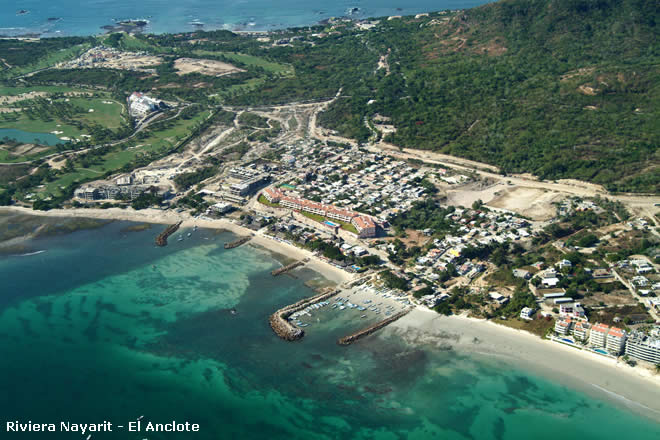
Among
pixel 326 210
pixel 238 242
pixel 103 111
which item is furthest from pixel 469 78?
pixel 103 111

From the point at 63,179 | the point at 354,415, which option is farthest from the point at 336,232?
the point at 63,179

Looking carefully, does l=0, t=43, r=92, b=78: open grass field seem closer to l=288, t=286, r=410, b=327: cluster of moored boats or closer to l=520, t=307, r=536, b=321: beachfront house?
l=288, t=286, r=410, b=327: cluster of moored boats

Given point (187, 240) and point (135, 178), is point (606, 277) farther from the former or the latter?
point (135, 178)

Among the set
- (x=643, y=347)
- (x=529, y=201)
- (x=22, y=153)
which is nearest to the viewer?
(x=643, y=347)

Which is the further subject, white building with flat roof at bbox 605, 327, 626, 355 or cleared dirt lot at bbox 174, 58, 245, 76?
cleared dirt lot at bbox 174, 58, 245, 76

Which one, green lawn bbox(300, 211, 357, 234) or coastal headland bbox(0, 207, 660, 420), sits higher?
green lawn bbox(300, 211, 357, 234)

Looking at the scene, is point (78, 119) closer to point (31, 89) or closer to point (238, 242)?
point (31, 89)

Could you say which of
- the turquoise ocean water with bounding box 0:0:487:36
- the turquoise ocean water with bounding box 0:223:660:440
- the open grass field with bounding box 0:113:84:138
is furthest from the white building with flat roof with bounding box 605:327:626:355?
the turquoise ocean water with bounding box 0:0:487:36
